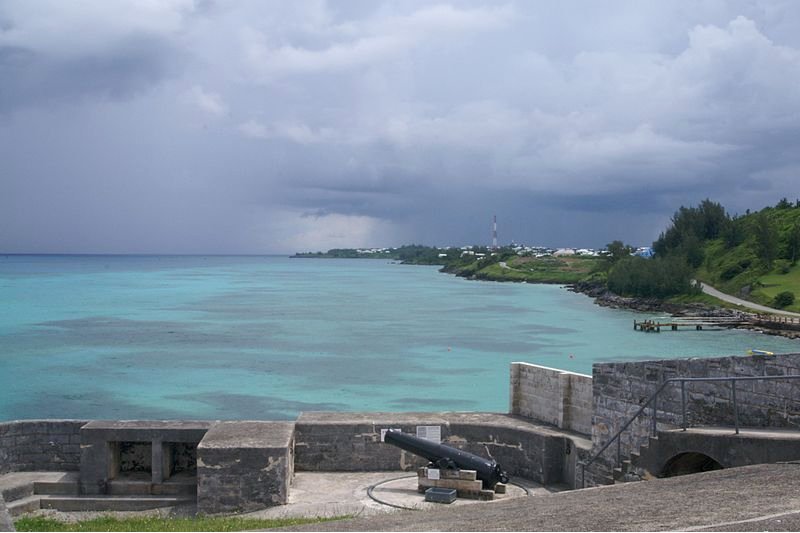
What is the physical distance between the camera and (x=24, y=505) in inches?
514

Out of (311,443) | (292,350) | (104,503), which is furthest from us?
(292,350)

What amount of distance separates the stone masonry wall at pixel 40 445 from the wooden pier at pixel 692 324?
51.4 metres

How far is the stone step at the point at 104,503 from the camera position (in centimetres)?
1338

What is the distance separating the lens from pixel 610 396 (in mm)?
12102

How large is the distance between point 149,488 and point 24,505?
76.6 inches

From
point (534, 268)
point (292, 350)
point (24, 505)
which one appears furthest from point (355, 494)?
point (534, 268)

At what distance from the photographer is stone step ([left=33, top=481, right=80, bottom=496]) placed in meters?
13.6

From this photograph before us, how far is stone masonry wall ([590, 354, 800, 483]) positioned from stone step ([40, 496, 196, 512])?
6990 mm

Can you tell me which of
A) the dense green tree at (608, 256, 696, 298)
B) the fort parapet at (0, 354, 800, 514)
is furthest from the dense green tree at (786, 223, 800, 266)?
the fort parapet at (0, 354, 800, 514)

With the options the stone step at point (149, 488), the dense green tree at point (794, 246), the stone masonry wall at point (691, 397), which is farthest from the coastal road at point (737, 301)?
the stone step at point (149, 488)

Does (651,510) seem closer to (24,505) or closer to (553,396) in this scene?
(553,396)

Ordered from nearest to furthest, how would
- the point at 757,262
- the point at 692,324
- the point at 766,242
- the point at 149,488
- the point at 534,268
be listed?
the point at 149,488 < the point at 692,324 < the point at 766,242 < the point at 757,262 < the point at 534,268

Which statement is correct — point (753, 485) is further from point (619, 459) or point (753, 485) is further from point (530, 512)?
point (619, 459)

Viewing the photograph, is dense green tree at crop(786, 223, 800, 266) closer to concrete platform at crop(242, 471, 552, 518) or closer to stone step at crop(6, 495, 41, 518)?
concrete platform at crop(242, 471, 552, 518)
